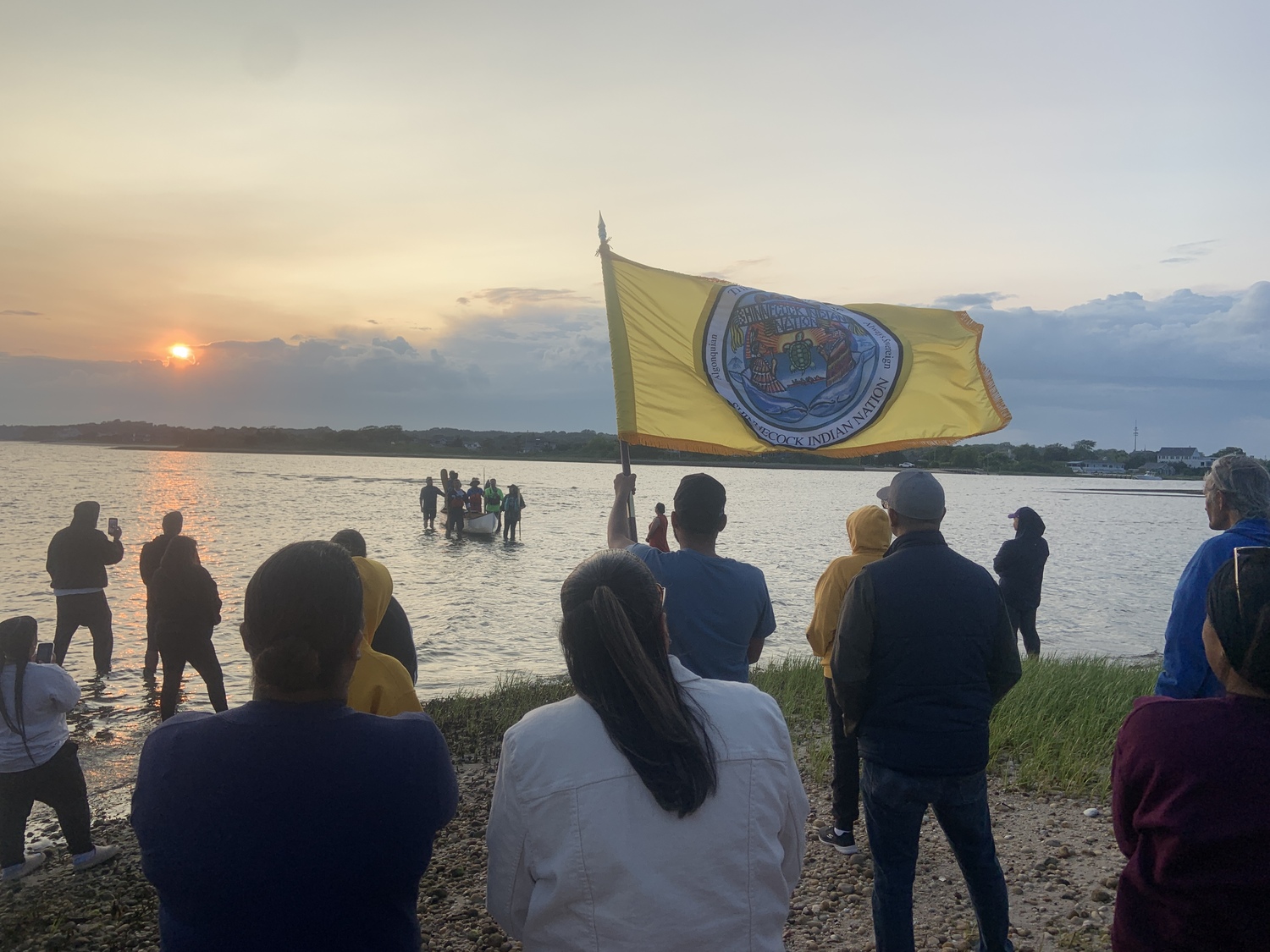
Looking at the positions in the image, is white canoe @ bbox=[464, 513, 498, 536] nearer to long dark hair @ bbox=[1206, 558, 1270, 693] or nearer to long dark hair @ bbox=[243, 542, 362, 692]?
long dark hair @ bbox=[243, 542, 362, 692]

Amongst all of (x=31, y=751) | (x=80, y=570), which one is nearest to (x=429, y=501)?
(x=80, y=570)

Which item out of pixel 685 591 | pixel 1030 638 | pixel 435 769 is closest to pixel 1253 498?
pixel 685 591

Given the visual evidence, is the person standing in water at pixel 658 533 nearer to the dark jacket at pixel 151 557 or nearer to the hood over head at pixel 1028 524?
the hood over head at pixel 1028 524

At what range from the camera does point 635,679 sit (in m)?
2.07

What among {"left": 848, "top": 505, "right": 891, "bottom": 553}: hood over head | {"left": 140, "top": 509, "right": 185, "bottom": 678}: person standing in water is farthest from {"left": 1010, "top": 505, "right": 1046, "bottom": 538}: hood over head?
{"left": 140, "top": 509, "right": 185, "bottom": 678}: person standing in water

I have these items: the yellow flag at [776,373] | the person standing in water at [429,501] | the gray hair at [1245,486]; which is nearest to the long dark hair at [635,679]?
the yellow flag at [776,373]

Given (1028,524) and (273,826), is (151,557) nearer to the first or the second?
(273,826)

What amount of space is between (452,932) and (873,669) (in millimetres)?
2652

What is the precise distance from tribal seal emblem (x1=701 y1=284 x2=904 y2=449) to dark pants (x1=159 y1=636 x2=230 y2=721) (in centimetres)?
611

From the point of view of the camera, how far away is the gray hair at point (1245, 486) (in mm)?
3922

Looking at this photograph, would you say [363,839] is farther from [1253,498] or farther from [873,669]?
[1253,498]

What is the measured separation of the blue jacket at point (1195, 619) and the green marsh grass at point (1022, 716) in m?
3.32

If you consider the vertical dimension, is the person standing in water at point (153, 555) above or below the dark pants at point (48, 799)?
above

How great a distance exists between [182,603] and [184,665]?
2.29 ft
